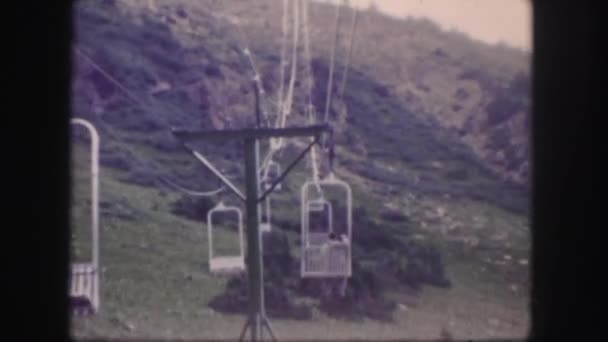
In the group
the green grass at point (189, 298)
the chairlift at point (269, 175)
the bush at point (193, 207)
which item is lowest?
the green grass at point (189, 298)

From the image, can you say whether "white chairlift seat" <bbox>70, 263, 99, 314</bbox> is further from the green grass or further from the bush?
the bush

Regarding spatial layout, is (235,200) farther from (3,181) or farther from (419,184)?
(3,181)

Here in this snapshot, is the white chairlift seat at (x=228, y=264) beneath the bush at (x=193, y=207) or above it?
beneath

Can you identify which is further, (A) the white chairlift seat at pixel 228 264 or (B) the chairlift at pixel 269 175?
(B) the chairlift at pixel 269 175

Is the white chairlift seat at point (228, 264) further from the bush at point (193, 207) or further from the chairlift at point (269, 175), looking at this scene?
the bush at point (193, 207)

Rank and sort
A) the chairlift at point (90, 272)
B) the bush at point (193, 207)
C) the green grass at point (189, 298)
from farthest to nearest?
the bush at point (193, 207) < the green grass at point (189, 298) < the chairlift at point (90, 272)

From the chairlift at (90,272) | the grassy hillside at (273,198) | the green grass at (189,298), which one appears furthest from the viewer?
the grassy hillside at (273,198)

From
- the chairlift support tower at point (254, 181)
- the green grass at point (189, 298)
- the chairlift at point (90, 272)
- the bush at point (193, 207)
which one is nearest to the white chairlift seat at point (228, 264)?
the chairlift support tower at point (254, 181)

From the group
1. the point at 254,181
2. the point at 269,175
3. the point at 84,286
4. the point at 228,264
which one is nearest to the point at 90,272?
the point at 84,286
